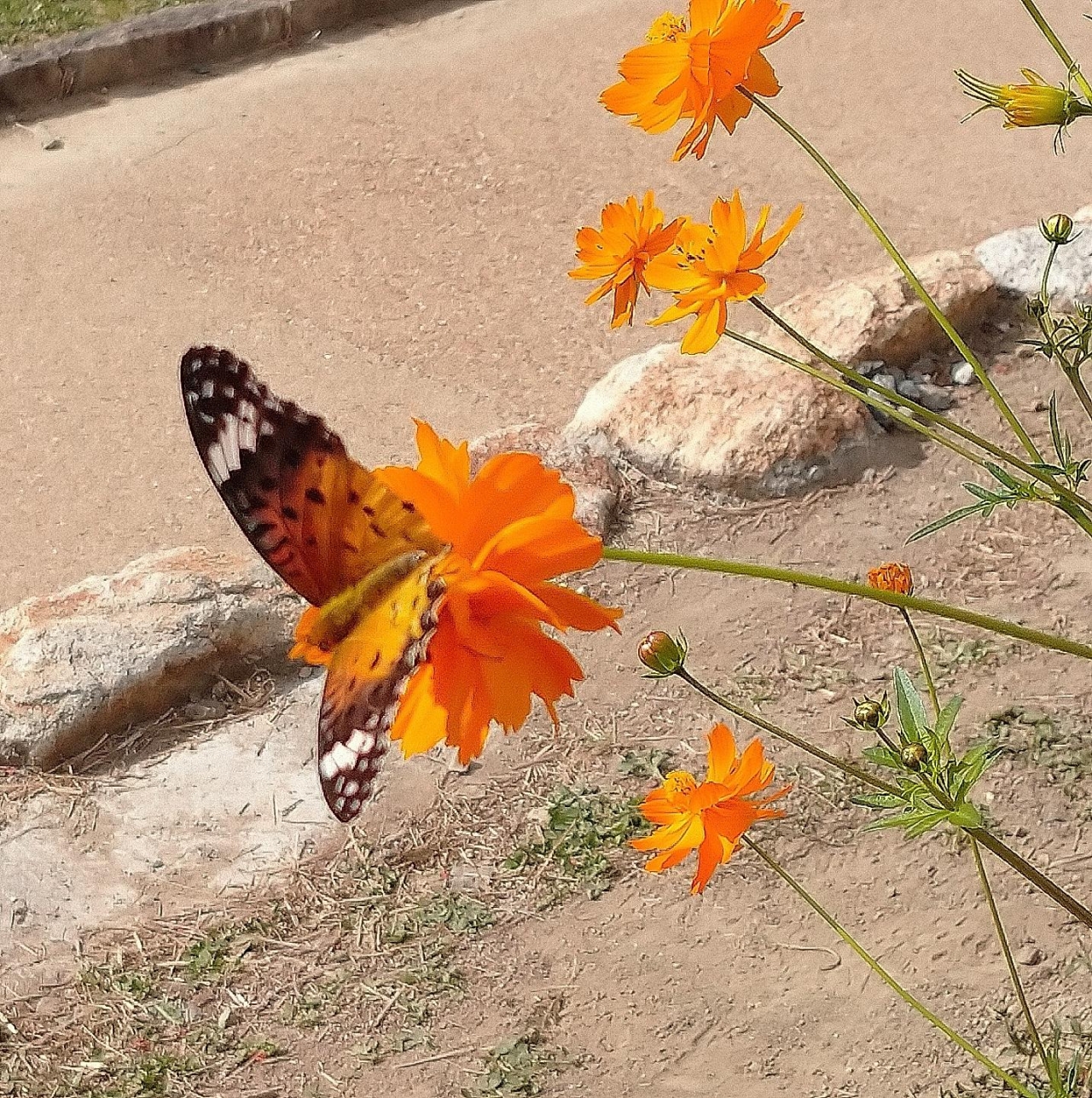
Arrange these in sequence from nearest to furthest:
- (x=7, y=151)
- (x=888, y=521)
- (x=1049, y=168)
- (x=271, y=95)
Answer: (x=888, y=521) < (x=1049, y=168) < (x=7, y=151) < (x=271, y=95)

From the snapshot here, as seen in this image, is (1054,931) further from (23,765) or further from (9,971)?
(23,765)

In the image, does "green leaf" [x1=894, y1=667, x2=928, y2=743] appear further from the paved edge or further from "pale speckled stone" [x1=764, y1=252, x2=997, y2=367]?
the paved edge

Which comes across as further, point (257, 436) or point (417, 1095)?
point (417, 1095)

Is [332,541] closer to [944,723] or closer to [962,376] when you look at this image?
[944,723]

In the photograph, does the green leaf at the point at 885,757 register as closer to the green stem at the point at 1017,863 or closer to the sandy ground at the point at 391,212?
the green stem at the point at 1017,863

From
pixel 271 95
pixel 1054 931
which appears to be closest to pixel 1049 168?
pixel 271 95

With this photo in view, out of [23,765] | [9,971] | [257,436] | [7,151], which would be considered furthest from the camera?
[7,151]
